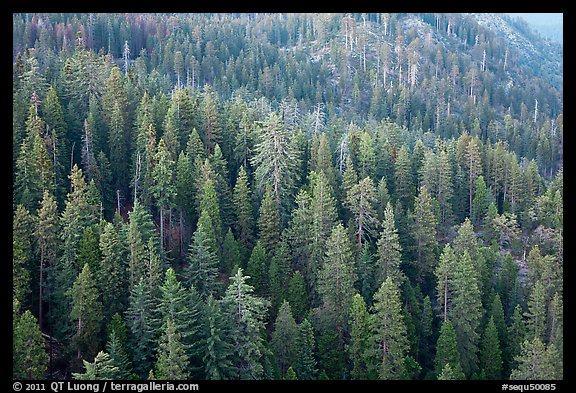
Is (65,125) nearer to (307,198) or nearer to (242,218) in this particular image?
(242,218)

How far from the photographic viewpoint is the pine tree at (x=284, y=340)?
3781 centimetres

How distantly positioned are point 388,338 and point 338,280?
6203 mm

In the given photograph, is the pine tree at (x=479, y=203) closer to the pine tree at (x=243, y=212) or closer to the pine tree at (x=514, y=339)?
the pine tree at (x=514, y=339)

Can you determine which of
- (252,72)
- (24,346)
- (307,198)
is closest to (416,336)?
(307,198)

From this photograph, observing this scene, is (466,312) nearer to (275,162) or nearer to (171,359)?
(275,162)

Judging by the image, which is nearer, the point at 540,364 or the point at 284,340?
the point at 540,364

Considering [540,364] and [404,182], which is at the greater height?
[404,182]

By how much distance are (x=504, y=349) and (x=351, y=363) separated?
11.2 meters

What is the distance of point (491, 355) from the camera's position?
132 feet

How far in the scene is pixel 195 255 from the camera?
39625 mm

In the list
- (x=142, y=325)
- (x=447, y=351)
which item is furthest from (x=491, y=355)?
(x=142, y=325)

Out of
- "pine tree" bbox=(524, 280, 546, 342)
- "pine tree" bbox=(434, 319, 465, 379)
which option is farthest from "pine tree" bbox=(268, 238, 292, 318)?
"pine tree" bbox=(524, 280, 546, 342)

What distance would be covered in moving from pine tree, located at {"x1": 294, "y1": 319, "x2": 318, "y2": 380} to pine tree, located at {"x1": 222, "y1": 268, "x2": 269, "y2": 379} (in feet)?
16.7

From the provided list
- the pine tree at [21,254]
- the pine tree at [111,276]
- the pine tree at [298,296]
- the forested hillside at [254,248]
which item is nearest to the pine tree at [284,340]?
the forested hillside at [254,248]
